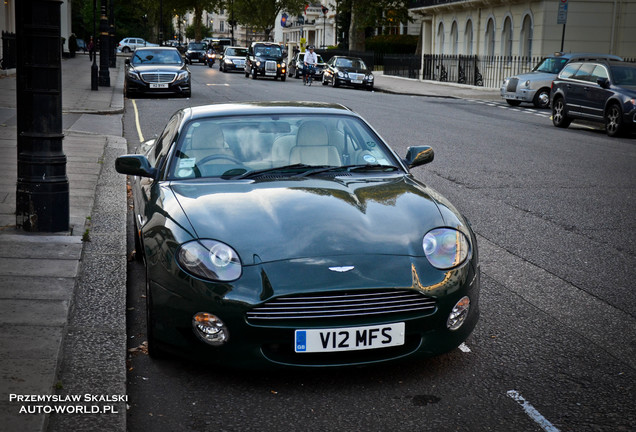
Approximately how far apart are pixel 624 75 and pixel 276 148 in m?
16.5

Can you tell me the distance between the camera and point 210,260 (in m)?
4.06

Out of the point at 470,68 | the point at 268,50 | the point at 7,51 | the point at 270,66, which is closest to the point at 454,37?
the point at 470,68

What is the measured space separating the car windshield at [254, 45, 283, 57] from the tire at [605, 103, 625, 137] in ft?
88.7

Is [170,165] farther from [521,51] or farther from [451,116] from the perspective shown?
[521,51]

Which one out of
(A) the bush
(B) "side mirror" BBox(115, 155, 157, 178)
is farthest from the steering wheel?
(A) the bush

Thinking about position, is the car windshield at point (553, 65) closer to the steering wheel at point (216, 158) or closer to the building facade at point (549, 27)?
the building facade at point (549, 27)

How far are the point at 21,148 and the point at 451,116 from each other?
17418mm

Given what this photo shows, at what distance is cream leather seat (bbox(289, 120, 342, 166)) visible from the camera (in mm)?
5430

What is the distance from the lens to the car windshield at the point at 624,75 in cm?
1956

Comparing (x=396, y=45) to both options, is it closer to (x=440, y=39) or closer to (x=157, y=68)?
(x=440, y=39)

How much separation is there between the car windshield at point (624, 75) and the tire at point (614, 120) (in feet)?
2.38

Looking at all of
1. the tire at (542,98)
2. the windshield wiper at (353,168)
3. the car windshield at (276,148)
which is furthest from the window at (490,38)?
the windshield wiper at (353,168)

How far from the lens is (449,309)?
4145 mm

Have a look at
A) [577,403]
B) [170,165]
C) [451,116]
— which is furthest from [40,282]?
[451,116]
